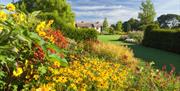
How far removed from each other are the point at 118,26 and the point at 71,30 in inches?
2580

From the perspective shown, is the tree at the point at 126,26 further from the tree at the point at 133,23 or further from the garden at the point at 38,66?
the garden at the point at 38,66

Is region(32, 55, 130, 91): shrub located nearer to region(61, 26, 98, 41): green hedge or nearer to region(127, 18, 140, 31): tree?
region(61, 26, 98, 41): green hedge

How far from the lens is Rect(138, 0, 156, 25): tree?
75.6m

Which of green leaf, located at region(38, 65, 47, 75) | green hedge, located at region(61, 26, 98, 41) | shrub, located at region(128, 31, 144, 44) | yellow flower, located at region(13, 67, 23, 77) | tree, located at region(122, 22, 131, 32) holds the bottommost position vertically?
tree, located at region(122, 22, 131, 32)

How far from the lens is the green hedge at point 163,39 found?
32188mm

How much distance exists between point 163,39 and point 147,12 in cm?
4159

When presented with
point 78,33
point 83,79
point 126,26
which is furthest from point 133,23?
point 83,79

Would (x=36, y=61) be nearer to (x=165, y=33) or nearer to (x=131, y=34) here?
(x=165, y=33)

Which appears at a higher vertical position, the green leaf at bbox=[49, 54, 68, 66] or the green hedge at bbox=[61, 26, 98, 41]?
the green leaf at bbox=[49, 54, 68, 66]

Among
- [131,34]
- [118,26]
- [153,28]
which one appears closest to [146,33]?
[153,28]

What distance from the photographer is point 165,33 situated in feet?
116

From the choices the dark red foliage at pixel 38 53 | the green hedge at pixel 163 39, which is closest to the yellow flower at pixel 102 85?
the dark red foliage at pixel 38 53

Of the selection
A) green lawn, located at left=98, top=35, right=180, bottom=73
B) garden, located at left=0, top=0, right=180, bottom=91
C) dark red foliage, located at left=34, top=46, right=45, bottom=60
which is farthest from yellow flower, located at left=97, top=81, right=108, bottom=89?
green lawn, located at left=98, top=35, right=180, bottom=73

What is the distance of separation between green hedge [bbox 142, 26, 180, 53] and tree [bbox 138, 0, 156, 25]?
3514cm
